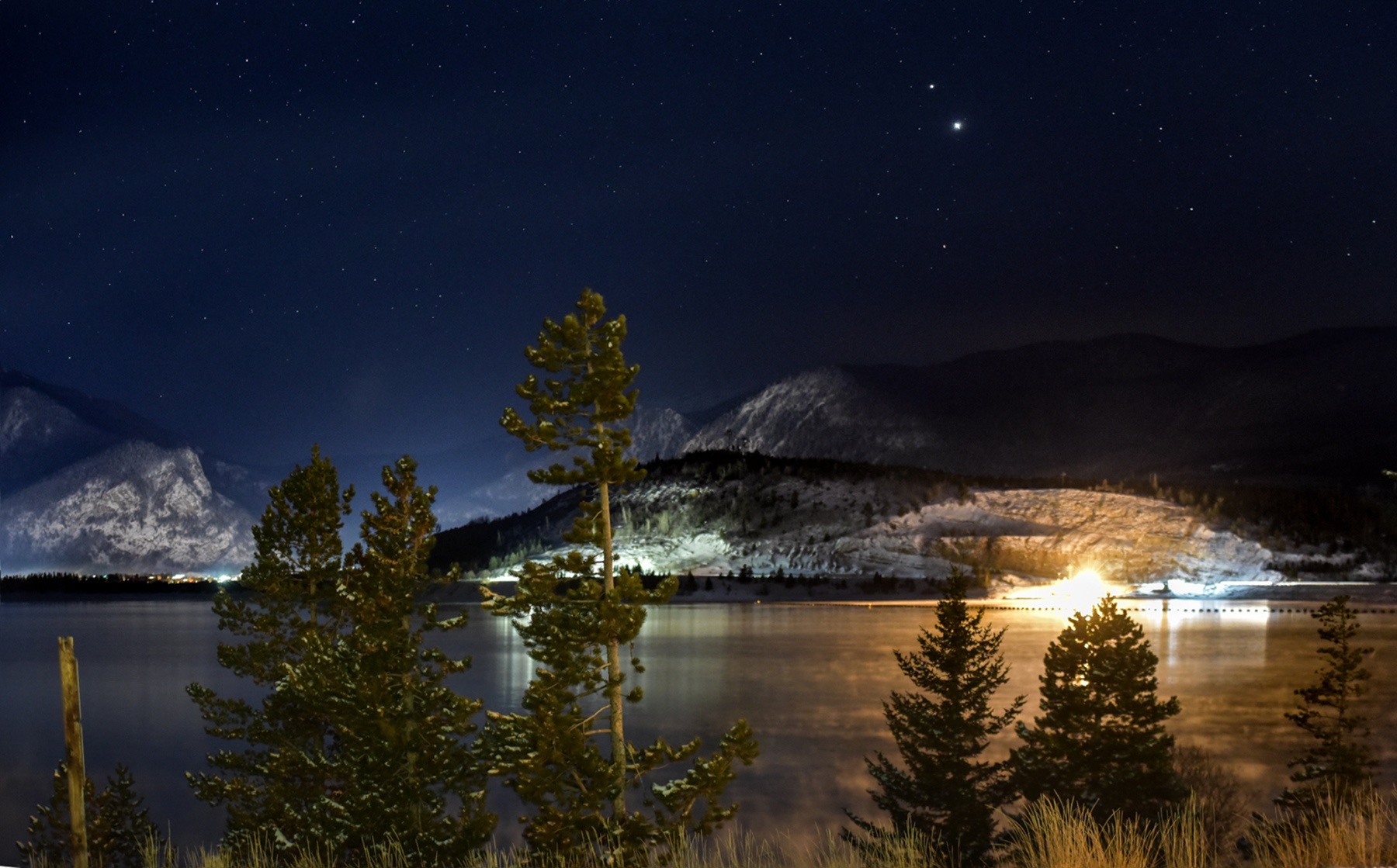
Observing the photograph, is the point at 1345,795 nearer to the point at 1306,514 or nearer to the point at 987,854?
the point at 987,854

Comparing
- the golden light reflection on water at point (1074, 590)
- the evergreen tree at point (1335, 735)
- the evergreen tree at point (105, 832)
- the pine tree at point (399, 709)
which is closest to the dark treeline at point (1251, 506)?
the golden light reflection on water at point (1074, 590)

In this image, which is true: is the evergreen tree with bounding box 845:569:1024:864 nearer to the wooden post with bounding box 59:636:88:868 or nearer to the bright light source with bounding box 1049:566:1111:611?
the wooden post with bounding box 59:636:88:868

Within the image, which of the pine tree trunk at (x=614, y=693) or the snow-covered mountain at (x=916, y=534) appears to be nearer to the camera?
the pine tree trunk at (x=614, y=693)

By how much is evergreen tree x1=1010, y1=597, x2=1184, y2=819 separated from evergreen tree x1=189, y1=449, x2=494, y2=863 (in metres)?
11.9

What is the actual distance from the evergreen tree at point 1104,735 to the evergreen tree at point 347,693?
11.9 meters

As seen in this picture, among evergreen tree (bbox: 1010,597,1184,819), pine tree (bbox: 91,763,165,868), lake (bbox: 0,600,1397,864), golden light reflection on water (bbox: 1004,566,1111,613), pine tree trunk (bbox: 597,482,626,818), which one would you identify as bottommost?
golden light reflection on water (bbox: 1004,566,1111,613)

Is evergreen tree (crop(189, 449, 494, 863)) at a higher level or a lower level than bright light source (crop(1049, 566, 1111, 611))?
higher

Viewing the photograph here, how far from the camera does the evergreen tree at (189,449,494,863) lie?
2039 cm

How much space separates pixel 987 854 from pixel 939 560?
131m

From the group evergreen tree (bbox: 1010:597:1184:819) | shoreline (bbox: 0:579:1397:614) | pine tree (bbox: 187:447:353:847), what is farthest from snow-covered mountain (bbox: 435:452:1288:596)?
evergreen tree (bbox: 1010:597:1184:819)

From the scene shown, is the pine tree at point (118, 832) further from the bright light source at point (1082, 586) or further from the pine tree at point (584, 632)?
the bright light source at point (1082, 586)

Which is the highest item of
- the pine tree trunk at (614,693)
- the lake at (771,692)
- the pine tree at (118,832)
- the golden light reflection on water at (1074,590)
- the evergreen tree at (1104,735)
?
the pine tree trunk at (614,693)

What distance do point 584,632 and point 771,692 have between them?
1704 inches

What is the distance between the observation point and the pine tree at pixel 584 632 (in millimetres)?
15906
